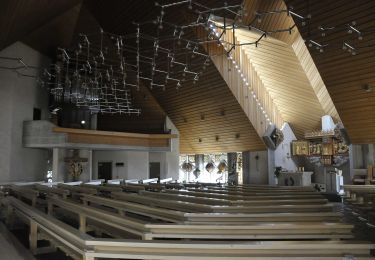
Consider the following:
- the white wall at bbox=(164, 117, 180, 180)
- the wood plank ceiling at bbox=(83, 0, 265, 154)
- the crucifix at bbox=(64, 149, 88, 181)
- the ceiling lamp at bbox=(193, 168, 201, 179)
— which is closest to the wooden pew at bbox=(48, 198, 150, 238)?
the wood plank ceiling at bbox=(83, 0, 265, 154)

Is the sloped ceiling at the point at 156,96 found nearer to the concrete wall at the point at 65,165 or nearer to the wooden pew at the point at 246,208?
the concrete wall at the point at 65,165

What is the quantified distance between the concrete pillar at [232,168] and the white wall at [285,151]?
229cm

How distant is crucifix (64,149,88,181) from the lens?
14180 mm

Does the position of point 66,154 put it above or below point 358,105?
below

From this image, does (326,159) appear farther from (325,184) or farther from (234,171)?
(234,171)

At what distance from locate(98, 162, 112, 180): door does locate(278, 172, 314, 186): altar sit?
812cm

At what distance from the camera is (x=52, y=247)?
4027mm

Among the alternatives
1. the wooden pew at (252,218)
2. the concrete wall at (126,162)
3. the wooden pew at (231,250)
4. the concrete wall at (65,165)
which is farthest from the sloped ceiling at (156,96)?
the wooden pew at (231,250)

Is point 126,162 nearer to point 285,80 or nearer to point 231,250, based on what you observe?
point 285,80

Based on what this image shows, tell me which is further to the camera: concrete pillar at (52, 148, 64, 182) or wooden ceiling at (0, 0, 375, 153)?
concrete pillar at (52, 148, 64, 182)

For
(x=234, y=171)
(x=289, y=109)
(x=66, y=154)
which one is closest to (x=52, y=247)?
(x=66, y=154)

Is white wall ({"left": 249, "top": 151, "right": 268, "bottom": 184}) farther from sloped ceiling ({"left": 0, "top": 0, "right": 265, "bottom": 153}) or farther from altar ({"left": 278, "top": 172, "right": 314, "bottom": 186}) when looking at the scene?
altar ({"left": 278, "top": 172, "right": 314, "bottom": 186})

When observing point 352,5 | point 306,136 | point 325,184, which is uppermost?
point 352,5

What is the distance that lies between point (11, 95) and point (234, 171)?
1013cm
